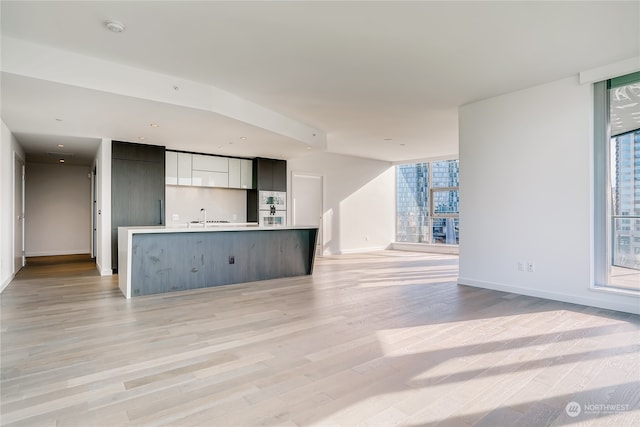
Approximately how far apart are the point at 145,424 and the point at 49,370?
1.11 meters

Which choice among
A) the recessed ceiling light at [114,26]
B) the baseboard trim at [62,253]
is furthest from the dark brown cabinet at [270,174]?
the baseboard trim at [62,253]

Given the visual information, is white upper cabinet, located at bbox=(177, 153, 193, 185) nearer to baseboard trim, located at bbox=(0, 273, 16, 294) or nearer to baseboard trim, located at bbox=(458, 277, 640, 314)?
baseboard trim, located at bbox=(0, 273, 16, 294)

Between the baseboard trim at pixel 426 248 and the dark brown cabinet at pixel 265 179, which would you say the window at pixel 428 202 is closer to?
the baseboard trim at pixel 426 248

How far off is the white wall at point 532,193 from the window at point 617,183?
0.11 metres

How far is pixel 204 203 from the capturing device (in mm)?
7488

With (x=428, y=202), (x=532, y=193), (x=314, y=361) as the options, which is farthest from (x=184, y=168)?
(x=428, y=202)

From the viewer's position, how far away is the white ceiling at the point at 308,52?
2.73m

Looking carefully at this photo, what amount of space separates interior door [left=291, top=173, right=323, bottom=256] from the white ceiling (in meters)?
3.23

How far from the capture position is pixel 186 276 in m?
4.77

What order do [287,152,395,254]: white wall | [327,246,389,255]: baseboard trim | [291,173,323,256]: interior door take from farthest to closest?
[327,246,389,255]: baseboard trim, [287,152,395,254]: white wall, [291,173,323,256]: interior door

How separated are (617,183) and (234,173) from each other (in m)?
6.34

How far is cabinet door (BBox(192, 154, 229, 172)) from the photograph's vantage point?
7.12 meters

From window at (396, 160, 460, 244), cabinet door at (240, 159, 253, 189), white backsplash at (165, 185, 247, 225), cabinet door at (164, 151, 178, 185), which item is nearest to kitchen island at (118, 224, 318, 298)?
cabinet door at (164, 151, 178, 185)

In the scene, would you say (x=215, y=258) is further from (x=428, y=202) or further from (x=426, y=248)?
(x=428, y=202)
